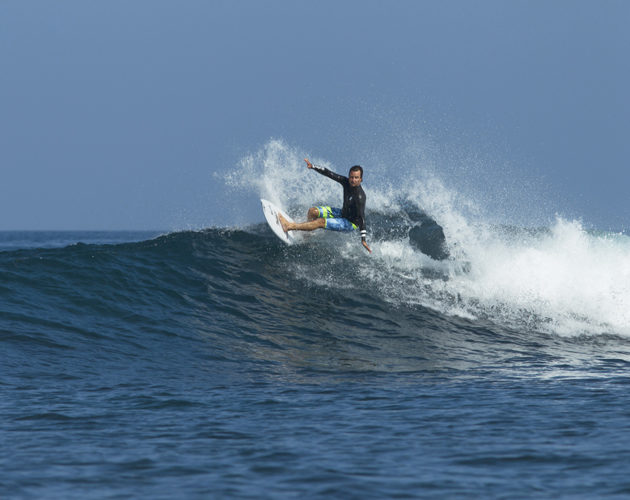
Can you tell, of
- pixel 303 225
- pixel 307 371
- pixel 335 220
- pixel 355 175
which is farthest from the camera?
pixel 303 225

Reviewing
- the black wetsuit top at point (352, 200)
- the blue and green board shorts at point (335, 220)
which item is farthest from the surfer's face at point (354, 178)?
the blue and green board shorts at point (335, 220)

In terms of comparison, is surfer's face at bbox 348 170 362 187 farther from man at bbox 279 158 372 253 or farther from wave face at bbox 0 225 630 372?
wave face at bbox 0 225 630 372

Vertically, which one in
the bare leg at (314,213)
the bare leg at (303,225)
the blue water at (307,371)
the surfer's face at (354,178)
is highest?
the surfer's face at (354,178)

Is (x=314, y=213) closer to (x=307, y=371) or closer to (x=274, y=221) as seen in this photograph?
(x=274, y=221)

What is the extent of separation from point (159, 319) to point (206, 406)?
16.2 ft

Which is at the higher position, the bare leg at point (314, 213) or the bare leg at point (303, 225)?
the bare leg at point (314, 213)

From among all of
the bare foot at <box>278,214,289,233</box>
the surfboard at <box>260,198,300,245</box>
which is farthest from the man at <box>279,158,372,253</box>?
the surfboard at <box>260,198,300,245</box>

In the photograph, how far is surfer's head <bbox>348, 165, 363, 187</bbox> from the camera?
45.3ft

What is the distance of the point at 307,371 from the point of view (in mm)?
10016

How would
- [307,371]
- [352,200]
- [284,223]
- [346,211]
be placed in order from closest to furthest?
[307,371] < [352,200] < [346,211] < [284,223]

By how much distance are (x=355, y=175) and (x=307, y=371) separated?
5138mm

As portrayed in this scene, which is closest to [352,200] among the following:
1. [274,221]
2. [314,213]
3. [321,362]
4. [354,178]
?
[354,178]

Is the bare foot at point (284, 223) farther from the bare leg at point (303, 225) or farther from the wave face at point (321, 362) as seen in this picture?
the wave face at point (321, 362)

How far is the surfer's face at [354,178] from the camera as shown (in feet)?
45.3
